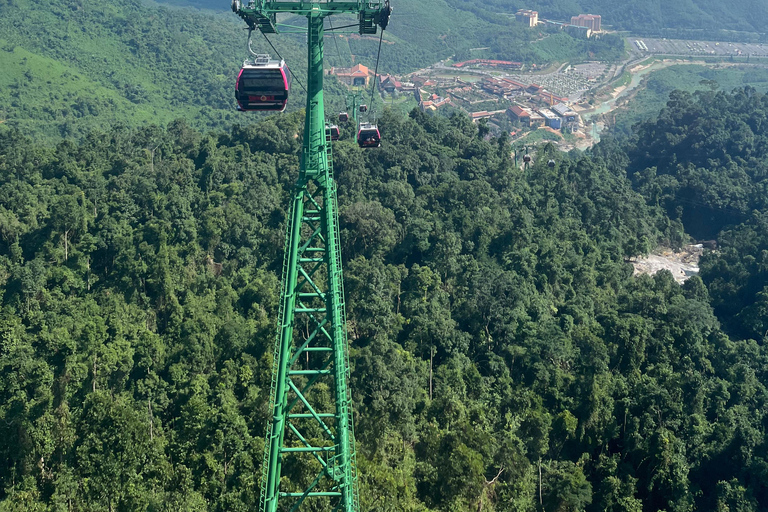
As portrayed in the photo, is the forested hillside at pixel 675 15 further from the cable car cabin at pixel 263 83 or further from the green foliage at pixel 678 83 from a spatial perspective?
the cable car cabin at pixel 263 83

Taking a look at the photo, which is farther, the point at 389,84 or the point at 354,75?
the point at 389,84

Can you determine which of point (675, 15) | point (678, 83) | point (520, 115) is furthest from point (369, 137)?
point (675, 15)

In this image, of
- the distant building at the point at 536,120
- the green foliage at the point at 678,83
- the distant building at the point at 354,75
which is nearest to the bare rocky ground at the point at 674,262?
the distant building at the point at 536,120

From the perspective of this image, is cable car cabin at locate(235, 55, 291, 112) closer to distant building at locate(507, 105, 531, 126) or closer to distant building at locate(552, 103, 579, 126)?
distant building at locate(507, 105, 531, 126)

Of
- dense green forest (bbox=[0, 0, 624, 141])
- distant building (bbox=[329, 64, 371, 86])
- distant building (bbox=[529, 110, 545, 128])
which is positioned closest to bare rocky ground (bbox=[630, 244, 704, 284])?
dense green forest (bbox=[0, 0, 624, 141])

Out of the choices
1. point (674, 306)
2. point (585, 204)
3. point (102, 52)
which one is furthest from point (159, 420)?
point (102, 52)

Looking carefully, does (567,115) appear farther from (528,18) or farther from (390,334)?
(390,334)

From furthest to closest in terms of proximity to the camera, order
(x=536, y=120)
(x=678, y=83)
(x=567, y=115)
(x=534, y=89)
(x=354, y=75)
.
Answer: (x=678, y=83)
(x=534, y=89)
(x=354, y=75)
(x=567, y=115)
(x=536, y=120)
